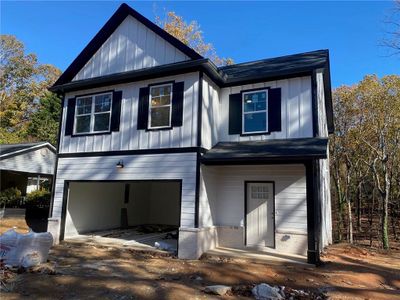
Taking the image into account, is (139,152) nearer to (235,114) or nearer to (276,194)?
(235,114)

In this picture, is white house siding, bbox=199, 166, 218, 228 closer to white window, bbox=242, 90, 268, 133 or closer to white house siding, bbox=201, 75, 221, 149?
white house siding, bbox=201, 75, 221, 149

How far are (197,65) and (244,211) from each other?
15.9ft

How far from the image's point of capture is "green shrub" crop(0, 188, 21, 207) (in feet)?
54.5

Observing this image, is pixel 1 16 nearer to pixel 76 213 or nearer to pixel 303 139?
pixel 76 213

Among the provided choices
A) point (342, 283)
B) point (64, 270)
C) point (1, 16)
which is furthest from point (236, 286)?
point (1, 16)

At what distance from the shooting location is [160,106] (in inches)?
419

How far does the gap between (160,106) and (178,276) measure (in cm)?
551

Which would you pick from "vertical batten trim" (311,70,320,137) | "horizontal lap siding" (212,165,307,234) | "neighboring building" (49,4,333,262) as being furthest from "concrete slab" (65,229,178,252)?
"vertical batten trim" (311,70,320,137)

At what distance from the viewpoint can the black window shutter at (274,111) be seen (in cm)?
1038

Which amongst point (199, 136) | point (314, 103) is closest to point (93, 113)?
point (199, 136)

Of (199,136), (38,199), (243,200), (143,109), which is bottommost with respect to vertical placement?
(38,199)

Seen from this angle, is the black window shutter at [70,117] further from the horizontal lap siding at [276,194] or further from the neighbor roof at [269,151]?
the horizontal lap siding at [276,194]

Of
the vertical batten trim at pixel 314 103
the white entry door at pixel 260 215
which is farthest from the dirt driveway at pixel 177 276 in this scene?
the vertical batten trim at pixel 314 103

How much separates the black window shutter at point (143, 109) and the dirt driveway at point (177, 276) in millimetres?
4111
